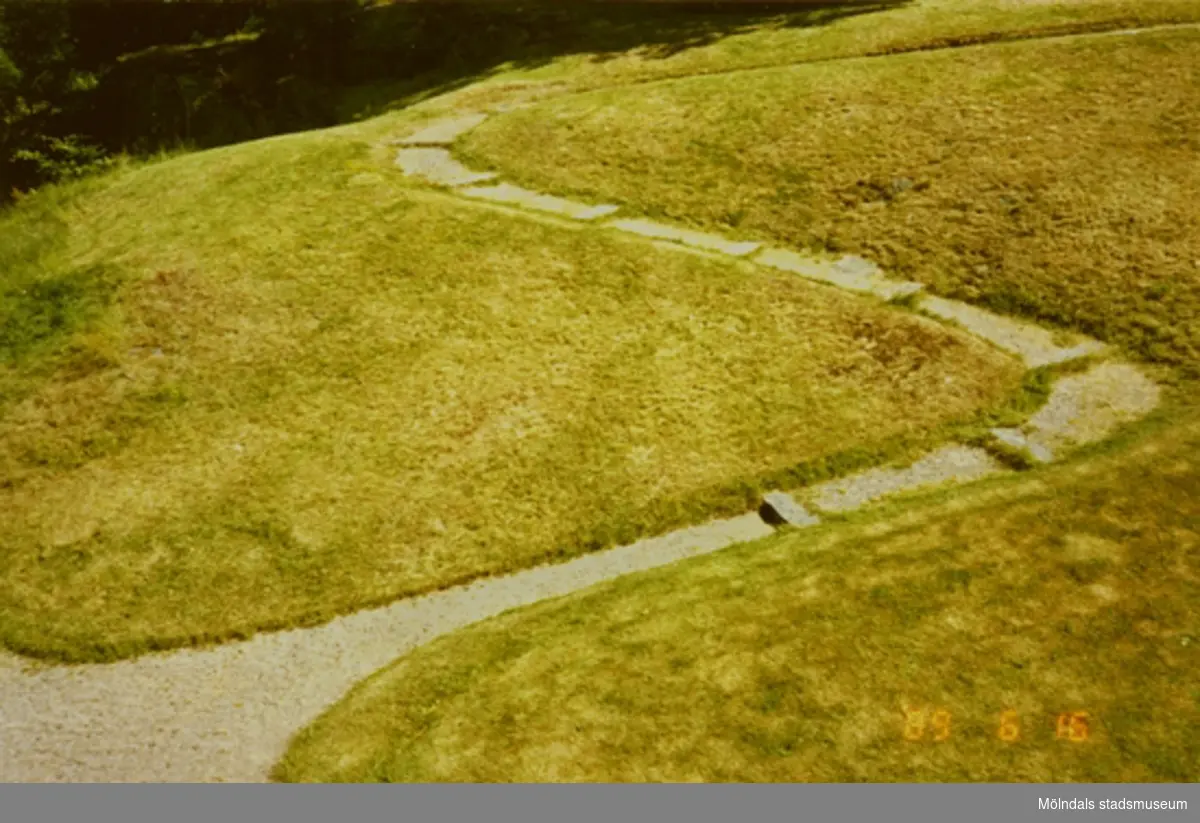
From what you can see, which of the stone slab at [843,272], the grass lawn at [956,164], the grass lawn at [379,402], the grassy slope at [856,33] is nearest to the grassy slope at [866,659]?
the grass lawn at [956,164]

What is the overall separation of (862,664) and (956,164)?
915cm

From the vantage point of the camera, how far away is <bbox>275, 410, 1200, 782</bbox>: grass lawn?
6.57 m

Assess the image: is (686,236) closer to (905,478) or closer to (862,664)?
(905,478)

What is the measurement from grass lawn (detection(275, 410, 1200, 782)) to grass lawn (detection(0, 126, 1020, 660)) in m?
1.39

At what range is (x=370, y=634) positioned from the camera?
8.77m

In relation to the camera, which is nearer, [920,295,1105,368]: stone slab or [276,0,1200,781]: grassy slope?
[276,0,1200,781]: grassy slope

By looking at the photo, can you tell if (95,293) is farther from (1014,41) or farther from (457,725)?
(1014,41)

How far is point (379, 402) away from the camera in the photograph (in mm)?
11594

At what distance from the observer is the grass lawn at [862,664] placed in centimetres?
657

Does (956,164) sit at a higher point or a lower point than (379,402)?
higher

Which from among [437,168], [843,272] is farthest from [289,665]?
[437,168]

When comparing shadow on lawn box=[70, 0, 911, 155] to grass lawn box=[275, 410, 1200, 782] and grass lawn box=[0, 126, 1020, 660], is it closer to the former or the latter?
grass lawn box=[0, 126, 1020, 660]
